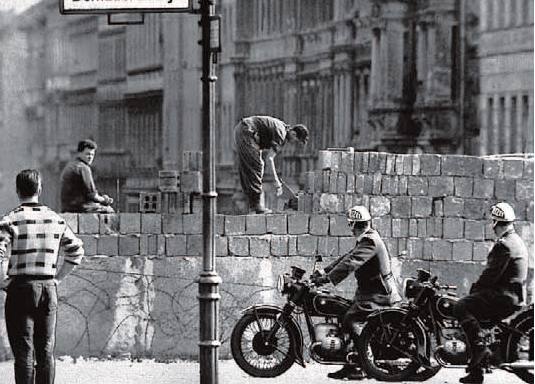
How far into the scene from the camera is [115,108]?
125ft

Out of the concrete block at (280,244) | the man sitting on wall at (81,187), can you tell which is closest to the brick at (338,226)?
the concrete block at (280,244)

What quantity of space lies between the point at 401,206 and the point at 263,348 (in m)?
2.54

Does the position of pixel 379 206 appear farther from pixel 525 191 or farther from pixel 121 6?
pixel 121 6

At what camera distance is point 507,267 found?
13.3 m

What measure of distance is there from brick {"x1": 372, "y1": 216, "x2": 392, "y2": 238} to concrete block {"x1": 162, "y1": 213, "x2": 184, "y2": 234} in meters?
1.92

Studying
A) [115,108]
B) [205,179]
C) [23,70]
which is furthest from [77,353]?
[23,70]

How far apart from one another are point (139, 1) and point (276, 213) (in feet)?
12.5

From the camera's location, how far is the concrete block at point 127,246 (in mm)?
15922

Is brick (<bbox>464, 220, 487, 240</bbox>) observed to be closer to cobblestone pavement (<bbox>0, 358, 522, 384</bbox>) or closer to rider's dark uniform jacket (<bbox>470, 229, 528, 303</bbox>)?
cobblestone pavement (<bbox>0, 358, 522, 384</bbox>)

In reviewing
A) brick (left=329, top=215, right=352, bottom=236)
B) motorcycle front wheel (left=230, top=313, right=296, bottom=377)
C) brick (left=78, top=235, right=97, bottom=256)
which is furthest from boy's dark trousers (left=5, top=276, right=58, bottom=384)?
brick (left=329, top=215, right=352, bottom=236)

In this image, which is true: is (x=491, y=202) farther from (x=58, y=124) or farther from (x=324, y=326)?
(x=58, y=124)

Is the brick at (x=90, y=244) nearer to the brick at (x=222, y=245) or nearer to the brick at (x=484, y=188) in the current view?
the brick at (x=222, y=245)

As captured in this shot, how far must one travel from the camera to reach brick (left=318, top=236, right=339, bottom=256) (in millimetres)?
15852

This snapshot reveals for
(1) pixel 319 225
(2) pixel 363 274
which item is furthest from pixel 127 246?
(2) pixel 363 274
